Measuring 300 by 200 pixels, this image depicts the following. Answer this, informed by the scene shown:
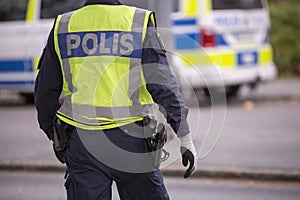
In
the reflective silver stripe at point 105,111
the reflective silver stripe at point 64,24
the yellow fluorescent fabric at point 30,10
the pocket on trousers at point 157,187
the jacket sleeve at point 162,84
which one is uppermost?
the reflective silver stripe at point 64,24

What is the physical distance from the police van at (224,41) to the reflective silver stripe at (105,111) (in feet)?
24.2

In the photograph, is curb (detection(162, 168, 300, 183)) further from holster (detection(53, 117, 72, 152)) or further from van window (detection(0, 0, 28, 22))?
van window (detection(0, 0, 28, 22))

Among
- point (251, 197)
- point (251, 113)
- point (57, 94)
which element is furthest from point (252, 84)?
point (57, 94)

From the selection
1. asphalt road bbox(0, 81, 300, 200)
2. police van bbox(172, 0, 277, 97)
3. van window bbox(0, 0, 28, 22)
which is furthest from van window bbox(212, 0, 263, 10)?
van window bbox(0, 0, 28, 22)

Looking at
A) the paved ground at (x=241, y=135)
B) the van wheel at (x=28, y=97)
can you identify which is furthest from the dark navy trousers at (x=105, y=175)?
the van wheel at (x=28, y=97)

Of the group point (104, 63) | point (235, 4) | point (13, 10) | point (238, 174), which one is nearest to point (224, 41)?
point (235, 4)

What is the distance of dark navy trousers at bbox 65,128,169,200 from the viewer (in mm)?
3762

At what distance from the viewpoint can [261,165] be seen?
766cm

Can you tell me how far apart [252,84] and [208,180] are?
18.9 ft

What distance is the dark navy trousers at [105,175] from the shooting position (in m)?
3.76

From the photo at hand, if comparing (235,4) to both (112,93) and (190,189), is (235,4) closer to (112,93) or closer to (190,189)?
(190,189)

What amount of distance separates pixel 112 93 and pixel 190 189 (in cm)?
352

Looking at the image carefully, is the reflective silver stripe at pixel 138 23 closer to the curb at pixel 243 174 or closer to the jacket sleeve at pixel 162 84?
the jacket sleeve at pixel 162 84

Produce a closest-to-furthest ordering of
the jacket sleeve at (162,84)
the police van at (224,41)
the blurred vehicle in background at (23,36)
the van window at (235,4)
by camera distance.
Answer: the jacket sleeve at (162,84) < the police van at (224,41) < the van window at (235,4) < the blurred vehicle in background at (23,36)
